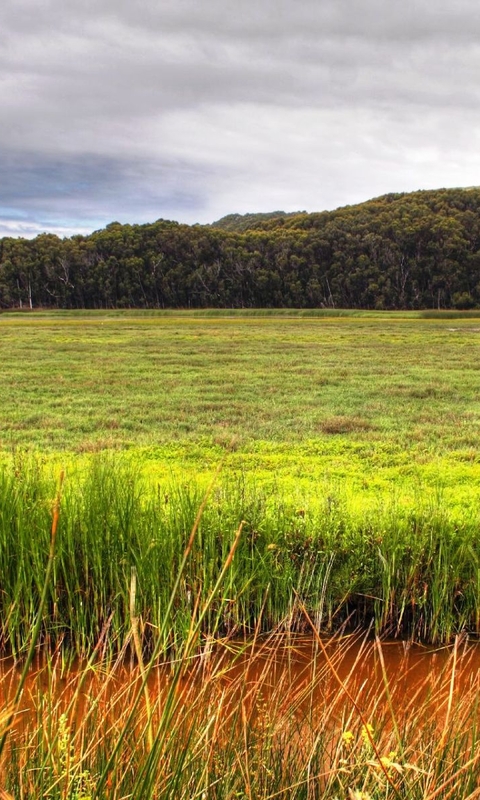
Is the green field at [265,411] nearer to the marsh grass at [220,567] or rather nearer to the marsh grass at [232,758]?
the marsh grass at [220,567]

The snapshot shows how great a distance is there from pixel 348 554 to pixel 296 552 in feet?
1.50

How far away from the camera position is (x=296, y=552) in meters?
5.38

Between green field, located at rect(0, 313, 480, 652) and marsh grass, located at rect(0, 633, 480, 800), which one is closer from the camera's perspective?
marsh grass, located at rect(0, 633, 480, 800)

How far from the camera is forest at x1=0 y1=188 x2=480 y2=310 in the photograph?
A: 90312 millimetres

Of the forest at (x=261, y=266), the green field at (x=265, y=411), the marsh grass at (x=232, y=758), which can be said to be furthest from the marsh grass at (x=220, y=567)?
the forest at (x=261, y=266)

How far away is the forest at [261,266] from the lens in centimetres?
9031

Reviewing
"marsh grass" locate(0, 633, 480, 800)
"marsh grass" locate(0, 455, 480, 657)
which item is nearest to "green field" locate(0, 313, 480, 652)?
"marsh grass" locate(0, 455, 480, 657)

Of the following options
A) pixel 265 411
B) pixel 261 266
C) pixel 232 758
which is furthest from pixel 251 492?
pixel 261 266

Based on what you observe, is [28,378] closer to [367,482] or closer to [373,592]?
[367,482]

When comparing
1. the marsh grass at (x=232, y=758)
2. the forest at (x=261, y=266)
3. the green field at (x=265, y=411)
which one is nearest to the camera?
the marsh grass at (x=232, y=758)

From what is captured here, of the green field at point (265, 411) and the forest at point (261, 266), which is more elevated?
the forest at point (261, 266)

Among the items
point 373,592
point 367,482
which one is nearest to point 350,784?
point 373,592

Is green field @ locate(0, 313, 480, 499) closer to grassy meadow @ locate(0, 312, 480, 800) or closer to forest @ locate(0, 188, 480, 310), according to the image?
grassy meadow @ locate(0, 312, 480, 800)

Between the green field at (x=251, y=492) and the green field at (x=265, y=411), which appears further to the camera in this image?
the green field at (x=265, y=411)
